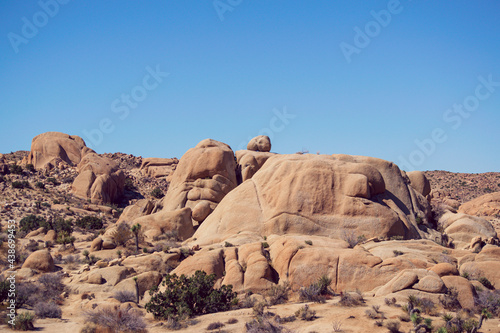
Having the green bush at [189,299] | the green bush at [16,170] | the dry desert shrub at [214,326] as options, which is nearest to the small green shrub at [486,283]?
the green bush at [189,299]

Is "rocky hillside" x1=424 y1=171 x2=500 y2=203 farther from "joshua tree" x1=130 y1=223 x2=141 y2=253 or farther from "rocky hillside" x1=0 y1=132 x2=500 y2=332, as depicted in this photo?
"joshua tree" x1=130 y1=223 x2=141 y2=253

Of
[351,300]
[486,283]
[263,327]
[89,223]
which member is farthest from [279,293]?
[89,223]

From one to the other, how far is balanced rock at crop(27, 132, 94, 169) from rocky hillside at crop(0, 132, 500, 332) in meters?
20.0

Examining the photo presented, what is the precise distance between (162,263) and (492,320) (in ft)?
55.2

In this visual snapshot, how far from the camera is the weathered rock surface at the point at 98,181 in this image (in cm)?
5919

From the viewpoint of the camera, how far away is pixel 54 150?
7125 centimetres

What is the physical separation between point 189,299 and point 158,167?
6090cm

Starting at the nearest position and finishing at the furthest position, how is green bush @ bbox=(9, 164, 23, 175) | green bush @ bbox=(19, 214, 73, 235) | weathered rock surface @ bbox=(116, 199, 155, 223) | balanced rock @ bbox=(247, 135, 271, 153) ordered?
weathered rock surface @ bbox=(116, 199, 155, 223)
green bush @ bbox=(19, 214, 73, 235)
balanced rock @ bbox=(247, 135, 271, 153)
green bush @ bbox=(9, 164, 23, 175)

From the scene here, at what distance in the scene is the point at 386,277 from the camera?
2103cm

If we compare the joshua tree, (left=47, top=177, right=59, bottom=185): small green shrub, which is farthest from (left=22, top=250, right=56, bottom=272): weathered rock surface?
(left=47, top=177, right=59, bottom=185): small green shrub

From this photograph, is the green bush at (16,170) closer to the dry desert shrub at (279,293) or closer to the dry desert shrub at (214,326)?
the dry desert shrub at (279,293)

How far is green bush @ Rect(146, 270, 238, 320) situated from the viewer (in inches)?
742

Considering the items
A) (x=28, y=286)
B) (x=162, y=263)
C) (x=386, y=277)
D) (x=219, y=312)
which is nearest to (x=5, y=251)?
(x=28, y=286)

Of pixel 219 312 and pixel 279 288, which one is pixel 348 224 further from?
pixel 219 312
